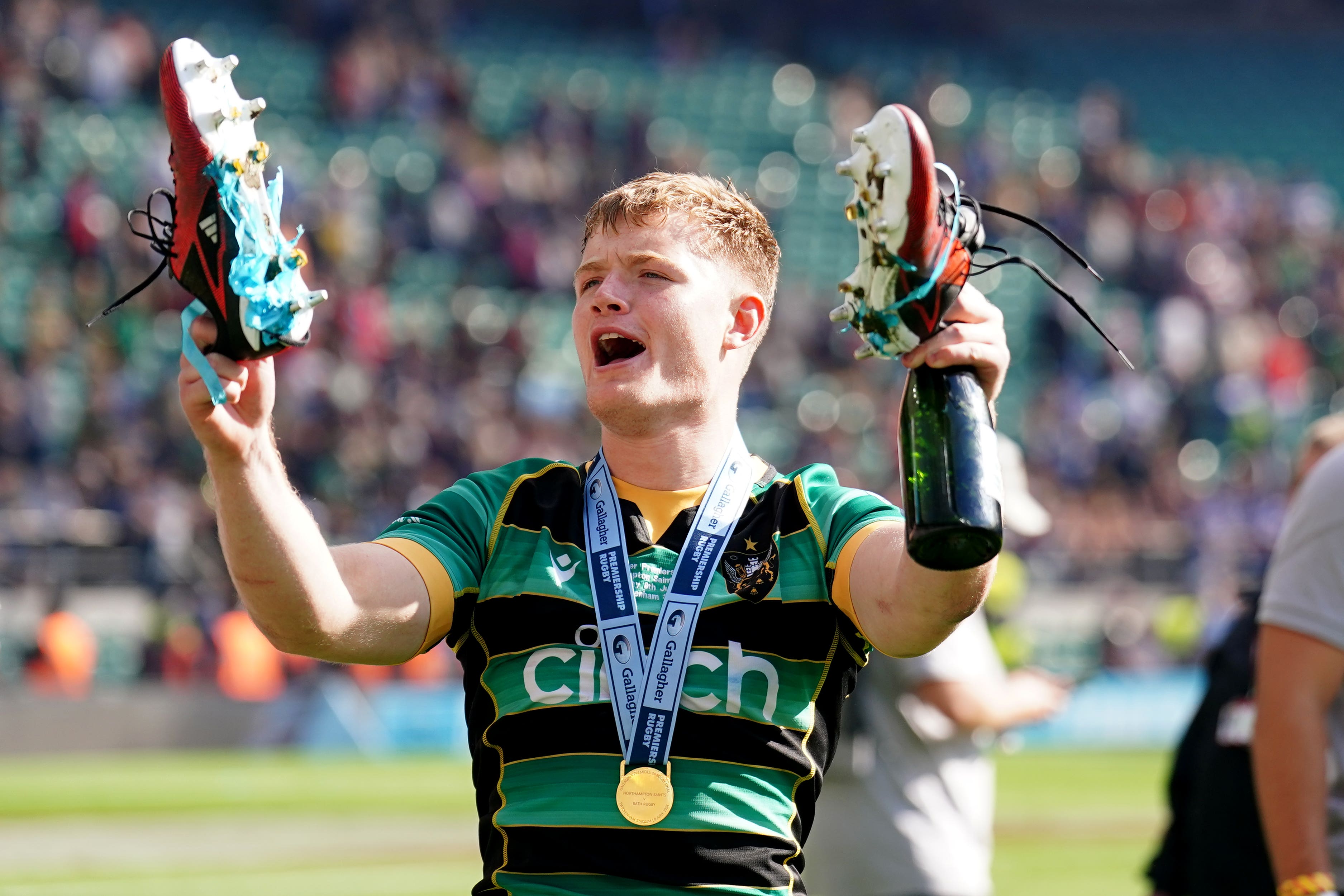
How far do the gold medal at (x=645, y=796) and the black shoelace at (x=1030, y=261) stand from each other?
3.06 feet

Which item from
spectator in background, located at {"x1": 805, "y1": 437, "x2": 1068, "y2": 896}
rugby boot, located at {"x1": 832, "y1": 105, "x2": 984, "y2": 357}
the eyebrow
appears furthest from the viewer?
spectator in background, located at {"x1": 805, "y1": 437, "x2": 1068, "y2": 896}

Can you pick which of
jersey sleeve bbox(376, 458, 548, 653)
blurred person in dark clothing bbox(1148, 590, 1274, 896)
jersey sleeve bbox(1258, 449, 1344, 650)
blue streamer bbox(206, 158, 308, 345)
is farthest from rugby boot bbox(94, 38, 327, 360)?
blurred person in dark clothing bbox(1148, 590, 1274, 896)

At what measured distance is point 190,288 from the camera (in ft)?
8.55

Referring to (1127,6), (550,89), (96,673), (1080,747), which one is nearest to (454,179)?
(550,89)

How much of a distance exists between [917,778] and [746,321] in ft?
8.01

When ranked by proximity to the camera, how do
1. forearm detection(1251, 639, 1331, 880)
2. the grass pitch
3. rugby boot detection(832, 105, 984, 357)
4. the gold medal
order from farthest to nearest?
the grass pitch
forearm detection(1251, 639, 1331, 880)
the gold medal
rugby boot detection(832, 105, 984, 357)

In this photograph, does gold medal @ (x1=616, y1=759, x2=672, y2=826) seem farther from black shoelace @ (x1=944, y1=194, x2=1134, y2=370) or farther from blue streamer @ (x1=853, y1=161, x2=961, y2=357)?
black shoelace @ (x1=944, y1=194, x2=1134, y2=370)

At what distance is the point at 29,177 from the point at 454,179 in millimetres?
4837

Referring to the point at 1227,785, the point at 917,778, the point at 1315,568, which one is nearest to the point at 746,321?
the point at 1315,568

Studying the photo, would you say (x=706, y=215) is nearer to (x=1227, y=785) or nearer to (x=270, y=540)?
(x=270, y=540)

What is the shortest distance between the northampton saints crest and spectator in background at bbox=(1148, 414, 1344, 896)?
2037 mm

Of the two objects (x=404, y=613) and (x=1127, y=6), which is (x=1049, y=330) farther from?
(x=404, y=613)

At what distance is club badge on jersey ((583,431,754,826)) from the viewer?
2801 millimetres

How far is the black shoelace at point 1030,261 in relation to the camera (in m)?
2.70
